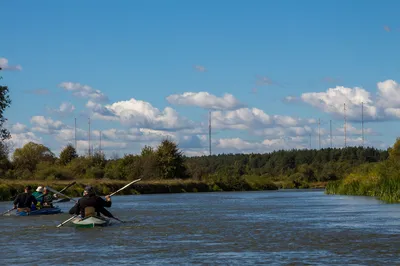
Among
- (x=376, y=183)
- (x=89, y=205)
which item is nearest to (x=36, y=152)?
(x=376, y=183)

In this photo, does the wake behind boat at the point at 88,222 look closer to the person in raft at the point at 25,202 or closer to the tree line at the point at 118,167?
the person in raft at the point at 25,202

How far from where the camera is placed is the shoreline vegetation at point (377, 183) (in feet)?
134

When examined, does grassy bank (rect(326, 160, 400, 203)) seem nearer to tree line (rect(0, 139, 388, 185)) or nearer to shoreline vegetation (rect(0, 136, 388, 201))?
shoreline vegetation (rect(0, 136, 388, 201))

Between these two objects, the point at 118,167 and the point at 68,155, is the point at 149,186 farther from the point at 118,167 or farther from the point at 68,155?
the point at 68,155

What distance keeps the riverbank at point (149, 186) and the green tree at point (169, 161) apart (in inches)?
134

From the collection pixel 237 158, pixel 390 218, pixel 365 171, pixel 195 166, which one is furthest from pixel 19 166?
pixel 237 158

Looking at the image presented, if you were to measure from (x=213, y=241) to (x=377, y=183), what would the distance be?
27.7 m

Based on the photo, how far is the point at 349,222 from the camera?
27828 millimetres

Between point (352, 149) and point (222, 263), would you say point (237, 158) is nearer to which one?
point (352, 149)

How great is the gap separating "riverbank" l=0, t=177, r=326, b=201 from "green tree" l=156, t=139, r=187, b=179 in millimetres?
3402

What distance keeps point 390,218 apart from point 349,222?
2.04 metres

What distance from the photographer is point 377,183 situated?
4725 centimetres

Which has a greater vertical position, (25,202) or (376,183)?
(376,183)

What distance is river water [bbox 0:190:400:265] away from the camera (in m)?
17.7
